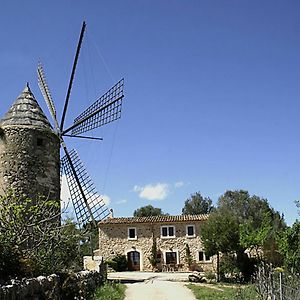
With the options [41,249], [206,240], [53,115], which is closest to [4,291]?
[41,249]

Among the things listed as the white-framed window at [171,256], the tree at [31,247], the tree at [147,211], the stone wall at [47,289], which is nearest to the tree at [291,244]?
A: the tree at [31,247]

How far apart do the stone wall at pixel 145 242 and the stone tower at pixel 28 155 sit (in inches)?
812

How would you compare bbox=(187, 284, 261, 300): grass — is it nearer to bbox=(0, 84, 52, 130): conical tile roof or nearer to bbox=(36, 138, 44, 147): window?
bbox=(36, 138, 44, 147): window

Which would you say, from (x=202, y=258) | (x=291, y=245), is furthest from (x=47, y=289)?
(x=202, y=258)

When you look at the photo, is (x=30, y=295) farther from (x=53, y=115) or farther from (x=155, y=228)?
(x=155, y=228)

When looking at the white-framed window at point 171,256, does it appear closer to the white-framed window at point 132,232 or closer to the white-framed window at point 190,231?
the white-framed window at point 190,231

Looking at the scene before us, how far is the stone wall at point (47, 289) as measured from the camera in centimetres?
706

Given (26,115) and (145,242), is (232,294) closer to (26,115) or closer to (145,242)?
(26,115)

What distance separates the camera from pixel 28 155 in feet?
64.4

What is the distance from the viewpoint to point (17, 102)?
21328 mm

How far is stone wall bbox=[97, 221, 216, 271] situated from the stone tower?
2061 cm

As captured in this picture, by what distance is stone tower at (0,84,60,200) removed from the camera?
761 inches

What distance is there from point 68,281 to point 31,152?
32.1 feet

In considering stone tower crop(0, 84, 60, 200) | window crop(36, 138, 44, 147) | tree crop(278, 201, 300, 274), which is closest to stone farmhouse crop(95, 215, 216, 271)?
tree crop(278, 201, 300, 274)
